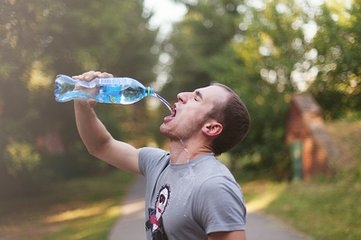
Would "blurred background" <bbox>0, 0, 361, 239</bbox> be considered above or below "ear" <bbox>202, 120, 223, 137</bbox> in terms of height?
above

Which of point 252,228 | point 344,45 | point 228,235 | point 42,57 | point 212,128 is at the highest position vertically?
point 42,57

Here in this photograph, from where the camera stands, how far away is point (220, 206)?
1.97 meters

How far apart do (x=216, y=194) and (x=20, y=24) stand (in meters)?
7.68

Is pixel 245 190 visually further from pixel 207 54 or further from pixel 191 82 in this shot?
pixel 191 82

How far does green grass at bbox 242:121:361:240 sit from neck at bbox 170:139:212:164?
5.85 m

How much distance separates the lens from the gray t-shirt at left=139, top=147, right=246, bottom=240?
1.98 meters

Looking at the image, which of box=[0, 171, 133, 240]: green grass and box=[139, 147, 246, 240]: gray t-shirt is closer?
box=[139, 147, 246, 240]: gray t-shirt

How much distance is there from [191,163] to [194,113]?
9.5 inches

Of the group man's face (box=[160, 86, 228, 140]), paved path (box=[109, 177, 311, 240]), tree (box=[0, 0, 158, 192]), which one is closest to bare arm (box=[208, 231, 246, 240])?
man's face (box=[160, 86, 228, 140])

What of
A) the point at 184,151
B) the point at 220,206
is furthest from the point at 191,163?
the point at 220,206

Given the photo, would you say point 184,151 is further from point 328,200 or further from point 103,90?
point 328,200

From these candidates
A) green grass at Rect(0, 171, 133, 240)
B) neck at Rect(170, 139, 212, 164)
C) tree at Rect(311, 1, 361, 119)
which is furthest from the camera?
green grass at Rect(0, 171, 133, 240)

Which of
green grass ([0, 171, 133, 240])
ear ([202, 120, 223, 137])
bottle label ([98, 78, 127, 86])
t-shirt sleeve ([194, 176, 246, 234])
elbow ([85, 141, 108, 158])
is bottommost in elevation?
t-shirt sleeve ([194, 176, 246, 234])

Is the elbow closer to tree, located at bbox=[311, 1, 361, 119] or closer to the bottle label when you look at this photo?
the bottle label
